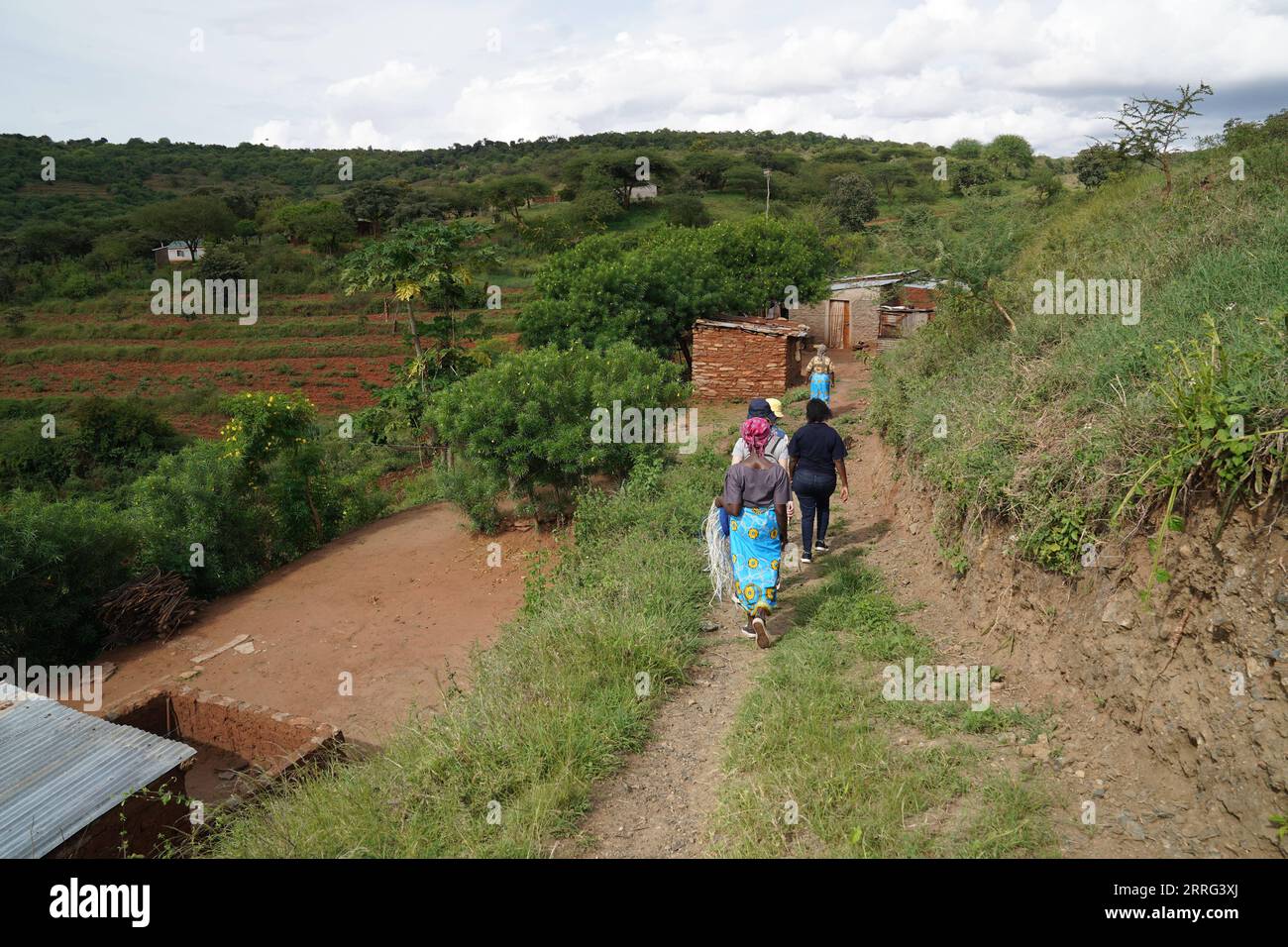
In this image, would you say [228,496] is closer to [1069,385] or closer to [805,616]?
[805,616]

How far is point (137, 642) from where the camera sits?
→ 35.2ft

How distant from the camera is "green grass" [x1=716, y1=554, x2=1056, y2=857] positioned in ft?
11.8

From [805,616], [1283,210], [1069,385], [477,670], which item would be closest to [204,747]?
[477,670]

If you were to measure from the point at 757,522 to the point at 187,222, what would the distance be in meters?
58.1

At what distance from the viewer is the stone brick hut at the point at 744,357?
19906mm

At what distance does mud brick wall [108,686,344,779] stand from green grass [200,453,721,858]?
1.43 m

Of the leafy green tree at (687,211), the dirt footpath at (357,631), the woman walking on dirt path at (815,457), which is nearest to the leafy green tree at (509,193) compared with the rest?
the leafy green tree at (687,211)

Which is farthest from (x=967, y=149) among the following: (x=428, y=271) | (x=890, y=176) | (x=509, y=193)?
(x=428, y=271)

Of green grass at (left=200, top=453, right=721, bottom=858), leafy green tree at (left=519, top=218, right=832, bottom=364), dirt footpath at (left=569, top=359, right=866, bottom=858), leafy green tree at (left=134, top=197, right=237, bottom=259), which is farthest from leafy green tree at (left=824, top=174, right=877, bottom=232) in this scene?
dirt footpath at (left=569, top=359, right=866, bottom=858)

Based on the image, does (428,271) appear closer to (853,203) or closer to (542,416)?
(542,416)

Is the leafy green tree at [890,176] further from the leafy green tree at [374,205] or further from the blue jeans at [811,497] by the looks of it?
the blue jeans at [811,497]

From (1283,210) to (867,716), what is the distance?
20.8ft

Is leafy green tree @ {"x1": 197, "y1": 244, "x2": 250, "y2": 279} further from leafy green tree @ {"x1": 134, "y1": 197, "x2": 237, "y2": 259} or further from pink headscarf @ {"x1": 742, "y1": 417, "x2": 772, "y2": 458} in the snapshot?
pink headscarf @ {"x1": 742, "y1": 417, "x2": 772, "y2": 458}

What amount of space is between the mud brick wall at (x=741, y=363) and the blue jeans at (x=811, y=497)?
12.7 meters
